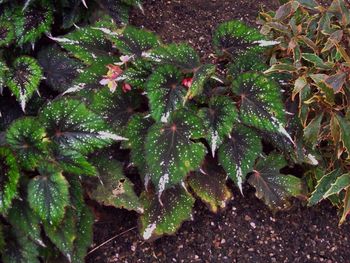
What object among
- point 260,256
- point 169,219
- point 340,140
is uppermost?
point 340,140

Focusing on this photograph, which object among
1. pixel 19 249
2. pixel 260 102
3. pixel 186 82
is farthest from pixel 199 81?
pixel 19 249

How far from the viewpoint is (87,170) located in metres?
1.77

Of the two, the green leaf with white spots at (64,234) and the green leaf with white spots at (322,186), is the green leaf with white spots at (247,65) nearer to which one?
the green leaf with white spots at (322,186)

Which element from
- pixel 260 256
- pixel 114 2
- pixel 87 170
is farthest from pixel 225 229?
pixel 114 2

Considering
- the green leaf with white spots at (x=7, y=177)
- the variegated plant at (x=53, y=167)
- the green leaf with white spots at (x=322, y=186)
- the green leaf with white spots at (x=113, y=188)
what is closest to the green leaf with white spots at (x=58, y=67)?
the variegated plant at (x=53, y=167)

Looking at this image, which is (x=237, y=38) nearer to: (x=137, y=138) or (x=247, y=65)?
(x=247, y=65)

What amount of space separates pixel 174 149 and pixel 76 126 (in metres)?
0.33

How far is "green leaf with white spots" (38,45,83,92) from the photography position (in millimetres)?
2205

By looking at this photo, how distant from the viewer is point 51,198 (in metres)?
1.71

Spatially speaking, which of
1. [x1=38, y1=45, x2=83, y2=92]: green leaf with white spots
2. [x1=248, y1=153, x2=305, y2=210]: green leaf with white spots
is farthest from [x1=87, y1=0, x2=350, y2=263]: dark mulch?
[x1=38, y1=45, x2=83, y2=92]: green leaf with white spots

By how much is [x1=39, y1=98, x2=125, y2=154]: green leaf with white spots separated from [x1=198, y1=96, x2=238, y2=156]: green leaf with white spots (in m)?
0.29

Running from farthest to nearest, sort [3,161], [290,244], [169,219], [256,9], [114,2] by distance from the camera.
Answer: [256,9], [114,2], [290,244], [169,219], [3,161]

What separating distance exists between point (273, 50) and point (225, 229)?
2.36 ft

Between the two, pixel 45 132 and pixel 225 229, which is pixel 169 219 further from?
pixel 45 132
